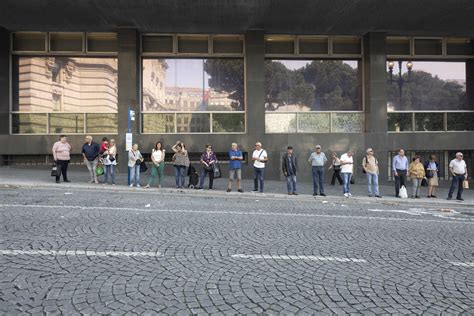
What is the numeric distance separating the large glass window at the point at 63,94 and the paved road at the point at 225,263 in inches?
406

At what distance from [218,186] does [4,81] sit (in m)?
11.4

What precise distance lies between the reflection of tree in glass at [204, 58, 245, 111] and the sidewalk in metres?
4.16

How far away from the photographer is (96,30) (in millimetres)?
18109

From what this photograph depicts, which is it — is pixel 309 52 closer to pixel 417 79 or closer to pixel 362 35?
pixel 362 35

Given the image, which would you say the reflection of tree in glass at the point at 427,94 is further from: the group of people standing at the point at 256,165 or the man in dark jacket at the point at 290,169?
the man in dark jacket at the point at 290,169

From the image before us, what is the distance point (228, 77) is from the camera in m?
19.0

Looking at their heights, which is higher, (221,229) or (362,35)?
(362,35)

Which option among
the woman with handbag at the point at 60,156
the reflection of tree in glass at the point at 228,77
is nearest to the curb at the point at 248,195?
the woman with handbag at the point at 60,156

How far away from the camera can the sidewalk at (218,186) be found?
43.2ft

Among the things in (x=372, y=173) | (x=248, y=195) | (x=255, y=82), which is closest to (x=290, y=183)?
(x=248, y=195)

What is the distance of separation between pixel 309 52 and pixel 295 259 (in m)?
15.9

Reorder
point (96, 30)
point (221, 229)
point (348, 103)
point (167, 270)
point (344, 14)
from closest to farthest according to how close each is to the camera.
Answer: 1. point (167, 270)
2. point (221, 229)
3. point (344, 14)
4. point (96, 30)
5. point (348, 103)

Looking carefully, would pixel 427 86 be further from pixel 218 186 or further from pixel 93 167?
pixel 93 167

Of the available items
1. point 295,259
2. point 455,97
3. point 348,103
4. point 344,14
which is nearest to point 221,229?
point 295,259
